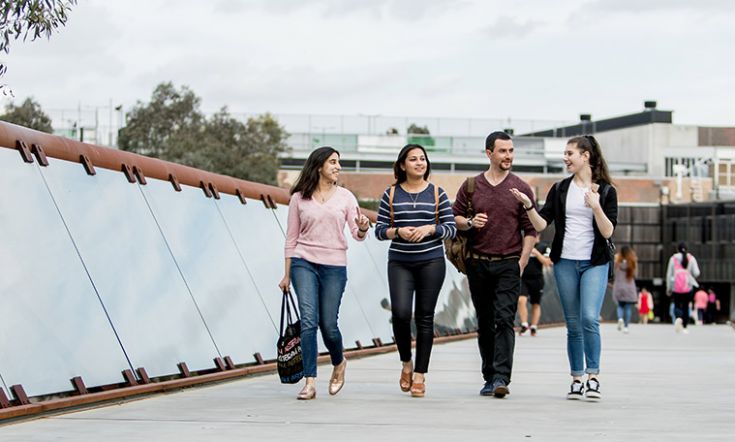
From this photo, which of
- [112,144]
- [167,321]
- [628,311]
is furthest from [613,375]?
[112,144]

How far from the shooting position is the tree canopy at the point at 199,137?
77.8m

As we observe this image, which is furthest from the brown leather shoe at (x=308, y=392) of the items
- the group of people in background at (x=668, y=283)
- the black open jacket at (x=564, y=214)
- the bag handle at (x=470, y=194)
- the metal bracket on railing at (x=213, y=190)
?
the group of people in background at (x=668, y=283)

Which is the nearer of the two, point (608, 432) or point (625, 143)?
point (608, 432)

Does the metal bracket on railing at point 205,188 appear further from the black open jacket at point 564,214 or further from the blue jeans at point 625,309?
the blue jeans at point 625,309

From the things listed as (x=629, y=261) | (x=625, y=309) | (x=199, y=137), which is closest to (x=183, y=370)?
(x=629, y=261)

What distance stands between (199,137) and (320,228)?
2796 inches

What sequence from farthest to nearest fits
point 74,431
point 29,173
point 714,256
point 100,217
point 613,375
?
point 714,256, point 613,375, point 100,217, point 29,173, point 74,431

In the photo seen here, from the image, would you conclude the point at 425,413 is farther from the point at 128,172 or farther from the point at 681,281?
the point at 681,281

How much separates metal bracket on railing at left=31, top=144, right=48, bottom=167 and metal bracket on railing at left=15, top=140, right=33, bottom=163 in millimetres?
105

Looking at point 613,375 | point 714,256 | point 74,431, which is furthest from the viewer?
point 714,256

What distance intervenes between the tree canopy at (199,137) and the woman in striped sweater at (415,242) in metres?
65.4

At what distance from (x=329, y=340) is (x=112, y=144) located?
3127 inches

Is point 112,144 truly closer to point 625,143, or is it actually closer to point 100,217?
point 625,143

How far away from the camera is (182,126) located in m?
83.6
